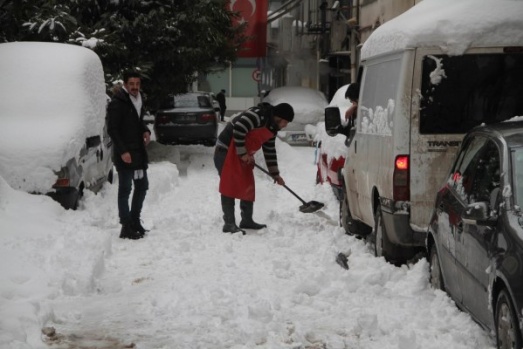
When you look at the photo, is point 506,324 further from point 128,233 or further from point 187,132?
point 187,132

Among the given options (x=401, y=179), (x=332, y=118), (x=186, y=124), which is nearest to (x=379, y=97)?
(x=401, y=179)

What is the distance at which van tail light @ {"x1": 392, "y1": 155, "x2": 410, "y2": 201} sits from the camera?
25.9 feet

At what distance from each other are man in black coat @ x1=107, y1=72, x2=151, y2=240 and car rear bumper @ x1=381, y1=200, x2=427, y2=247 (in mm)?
3421

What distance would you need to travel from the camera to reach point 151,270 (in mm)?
8609

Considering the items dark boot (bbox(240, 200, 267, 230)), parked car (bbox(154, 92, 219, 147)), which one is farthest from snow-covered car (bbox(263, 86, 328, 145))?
dark boot (bbox(240, 200, 267, 230))

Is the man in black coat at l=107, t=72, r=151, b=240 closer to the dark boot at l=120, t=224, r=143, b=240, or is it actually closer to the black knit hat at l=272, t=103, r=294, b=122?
the dark boot at l=120, t=224, r=143, b=240

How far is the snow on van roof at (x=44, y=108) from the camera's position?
1115 cm

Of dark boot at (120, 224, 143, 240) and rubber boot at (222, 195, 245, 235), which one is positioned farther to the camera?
rubber boot at (222, 195, 245, 235)

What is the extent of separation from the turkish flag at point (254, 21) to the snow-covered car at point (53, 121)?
22.5 meters

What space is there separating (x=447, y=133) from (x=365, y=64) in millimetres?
2281

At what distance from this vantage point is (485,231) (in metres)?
5.63

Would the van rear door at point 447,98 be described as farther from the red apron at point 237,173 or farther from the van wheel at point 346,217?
the red apron at point 237,173

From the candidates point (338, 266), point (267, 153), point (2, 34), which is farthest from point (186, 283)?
point (2, 34)

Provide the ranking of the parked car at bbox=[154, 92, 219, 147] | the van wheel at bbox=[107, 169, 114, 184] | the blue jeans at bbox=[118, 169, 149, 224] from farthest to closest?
the parked car at bbox=[154, 92, 219, 147]
the van wheel at bbox=[107, 169, 114, 184]
the blue jeans at bbox=[118, 169, 149, 224]
